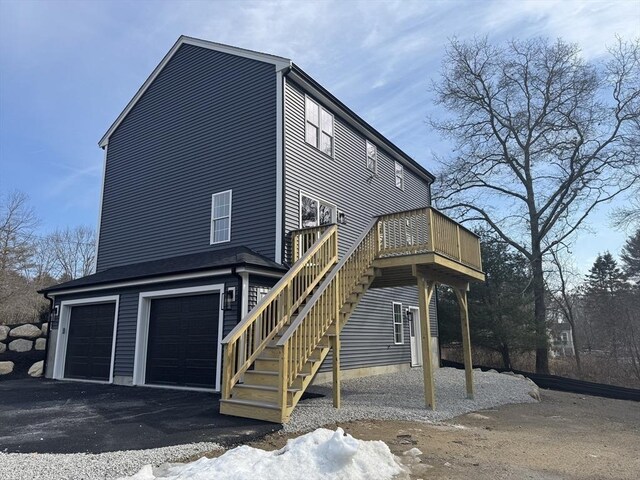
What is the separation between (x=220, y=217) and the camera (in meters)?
11.2

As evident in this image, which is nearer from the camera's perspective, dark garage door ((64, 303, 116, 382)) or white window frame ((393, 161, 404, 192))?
dark garage door ((64, 303, 116, 382))

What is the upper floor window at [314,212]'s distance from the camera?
10.8 meters

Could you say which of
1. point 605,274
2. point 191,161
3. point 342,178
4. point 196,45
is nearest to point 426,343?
point 342,178

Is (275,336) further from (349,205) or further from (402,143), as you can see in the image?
(402,143)

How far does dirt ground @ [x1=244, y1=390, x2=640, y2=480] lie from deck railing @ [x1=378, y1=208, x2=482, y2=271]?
10.6ft

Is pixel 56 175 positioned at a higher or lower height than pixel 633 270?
higher

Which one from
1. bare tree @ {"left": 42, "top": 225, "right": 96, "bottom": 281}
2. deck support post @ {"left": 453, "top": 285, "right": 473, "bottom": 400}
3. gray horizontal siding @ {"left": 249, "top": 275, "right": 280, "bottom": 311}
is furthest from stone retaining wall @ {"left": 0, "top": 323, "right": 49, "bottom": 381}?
bare tree @ {"left": 42, "top": 225, "right": 96, "bottom": 281}

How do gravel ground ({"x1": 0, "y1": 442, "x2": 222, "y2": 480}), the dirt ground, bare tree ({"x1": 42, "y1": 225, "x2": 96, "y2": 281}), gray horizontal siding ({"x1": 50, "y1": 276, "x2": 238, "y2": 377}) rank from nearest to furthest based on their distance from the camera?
gravel ground ({"x1": 0, "y1": 442, "x2": 222, "y2": 480}) → the dirt ground → gray horizontal siding ({"x1": 50, "y1": 276, "x2": 238, "y2": 377}) → bare tree ({"x1": 42, "y1": 225, "x2": 96, "y2": 281})

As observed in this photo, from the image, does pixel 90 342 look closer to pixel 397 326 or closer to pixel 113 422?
pixel 113 422

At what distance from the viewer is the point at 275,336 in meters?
7.66

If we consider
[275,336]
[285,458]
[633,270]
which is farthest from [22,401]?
[633,270]

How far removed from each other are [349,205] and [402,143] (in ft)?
17.1

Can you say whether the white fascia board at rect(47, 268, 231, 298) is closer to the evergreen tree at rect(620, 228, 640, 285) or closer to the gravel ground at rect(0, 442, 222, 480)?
the gravel ground at rect(0, 442, 222, 480)

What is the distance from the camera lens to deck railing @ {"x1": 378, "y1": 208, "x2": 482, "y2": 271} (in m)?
8.35
